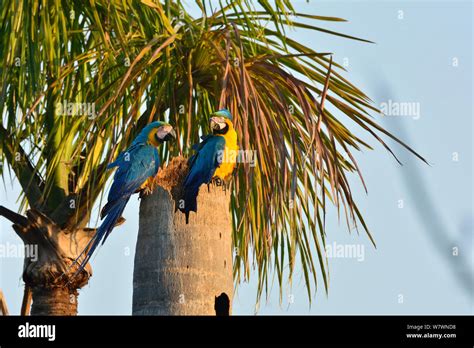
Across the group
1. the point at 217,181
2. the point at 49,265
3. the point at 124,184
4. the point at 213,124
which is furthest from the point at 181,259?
the point at 49,265

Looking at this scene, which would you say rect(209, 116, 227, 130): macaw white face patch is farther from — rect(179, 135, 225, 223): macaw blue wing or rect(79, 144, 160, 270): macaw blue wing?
rect(79, 144, 160, 270): macaw blue wing

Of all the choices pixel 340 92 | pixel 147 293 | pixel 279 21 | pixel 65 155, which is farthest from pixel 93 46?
pixel 147 293

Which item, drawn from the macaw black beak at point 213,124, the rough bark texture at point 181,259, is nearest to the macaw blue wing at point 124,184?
the rough bark texture at point 181,259

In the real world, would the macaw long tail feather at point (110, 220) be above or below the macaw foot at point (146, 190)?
below

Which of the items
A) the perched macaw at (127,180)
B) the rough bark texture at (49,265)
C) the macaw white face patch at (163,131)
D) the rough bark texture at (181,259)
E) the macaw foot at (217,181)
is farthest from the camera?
the rough bark texture at (49,265)

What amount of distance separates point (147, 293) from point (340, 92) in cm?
325

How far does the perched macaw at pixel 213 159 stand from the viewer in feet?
18.1

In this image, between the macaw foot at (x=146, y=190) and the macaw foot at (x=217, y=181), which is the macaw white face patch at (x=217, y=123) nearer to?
the macaw foot at (x=217, y=181)

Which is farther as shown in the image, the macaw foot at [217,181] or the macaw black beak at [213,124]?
the macaw black beak at [213,124]

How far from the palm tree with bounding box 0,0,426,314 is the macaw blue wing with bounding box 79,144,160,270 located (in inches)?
6.7

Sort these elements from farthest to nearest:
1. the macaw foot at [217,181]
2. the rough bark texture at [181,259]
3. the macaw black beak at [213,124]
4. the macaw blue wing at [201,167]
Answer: the macaw black beak at [213,124]
the macaw foot at [217,181]
the macaw blue wing at [201,167]
the rough bark texture at [181,259]

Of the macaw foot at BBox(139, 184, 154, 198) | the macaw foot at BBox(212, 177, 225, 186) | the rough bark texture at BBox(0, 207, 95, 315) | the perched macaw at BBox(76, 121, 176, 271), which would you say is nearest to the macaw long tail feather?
the perched macaw at BBox(76, 121, 176, 271)

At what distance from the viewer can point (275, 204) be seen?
270 inches
